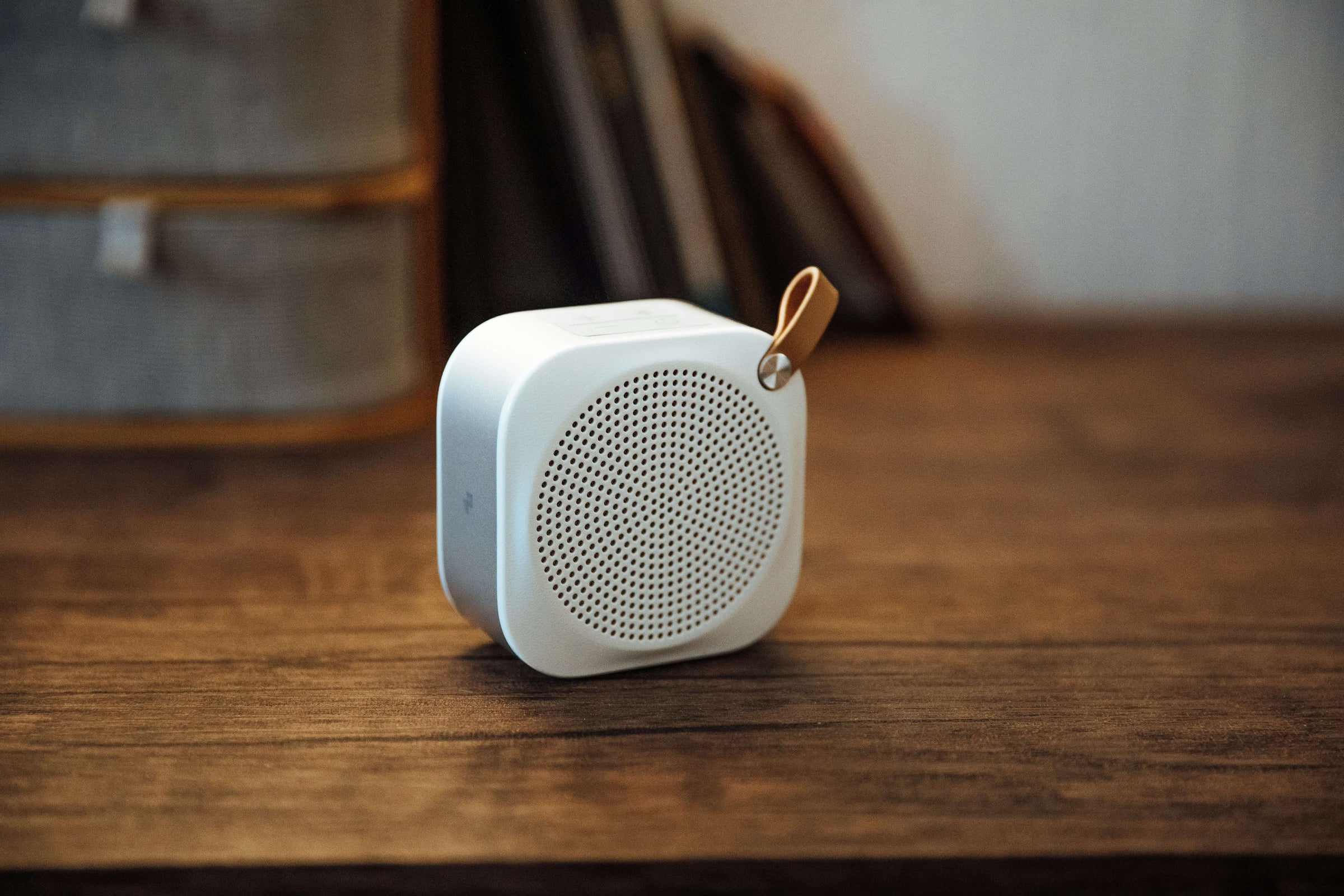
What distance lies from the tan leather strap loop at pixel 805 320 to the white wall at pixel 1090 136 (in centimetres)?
113

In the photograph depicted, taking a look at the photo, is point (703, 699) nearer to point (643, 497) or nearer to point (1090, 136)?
point (643, 497)

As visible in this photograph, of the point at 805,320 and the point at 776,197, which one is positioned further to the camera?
the point at 776,197

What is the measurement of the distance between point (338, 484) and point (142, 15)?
0.45m

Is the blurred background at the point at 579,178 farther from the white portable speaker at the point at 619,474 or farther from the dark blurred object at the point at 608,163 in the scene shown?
the white portable speaker at the point at 619,474

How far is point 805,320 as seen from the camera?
0.69 metres

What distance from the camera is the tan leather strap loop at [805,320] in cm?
69

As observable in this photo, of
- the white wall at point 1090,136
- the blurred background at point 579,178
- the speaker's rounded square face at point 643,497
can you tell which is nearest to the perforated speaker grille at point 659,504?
the speaker's rounded square face at point 643,497

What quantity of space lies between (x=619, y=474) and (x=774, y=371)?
112 mm

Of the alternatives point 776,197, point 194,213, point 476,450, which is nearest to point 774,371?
point 476,450

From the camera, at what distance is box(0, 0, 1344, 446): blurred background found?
3.62 feet

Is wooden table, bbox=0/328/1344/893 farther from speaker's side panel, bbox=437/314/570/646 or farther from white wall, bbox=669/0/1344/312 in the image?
white wall, bbox=669/0/1344/312

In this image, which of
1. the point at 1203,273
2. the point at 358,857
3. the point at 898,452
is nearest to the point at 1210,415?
the point at 898,452

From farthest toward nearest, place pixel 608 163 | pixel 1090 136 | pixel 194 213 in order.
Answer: pixel 1090 136
pixel 608 163
pixel 194 213

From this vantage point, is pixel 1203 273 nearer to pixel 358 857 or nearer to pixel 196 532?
pixel 196 532
